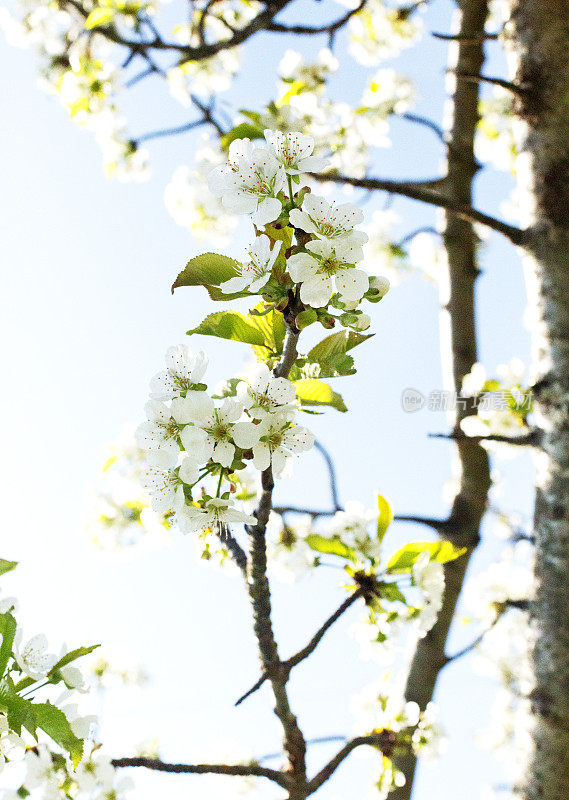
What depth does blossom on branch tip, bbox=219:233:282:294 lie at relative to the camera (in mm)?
733

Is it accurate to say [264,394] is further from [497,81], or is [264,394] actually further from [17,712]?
[497,81]

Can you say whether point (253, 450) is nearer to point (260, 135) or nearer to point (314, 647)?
point (314, 647)

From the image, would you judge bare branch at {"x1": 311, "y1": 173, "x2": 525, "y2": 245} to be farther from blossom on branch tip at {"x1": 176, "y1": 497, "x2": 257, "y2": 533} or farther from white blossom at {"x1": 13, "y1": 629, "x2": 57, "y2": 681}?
white blossom at {"x1": 13, "y1": 629, "x2": 57, "y2": 681}

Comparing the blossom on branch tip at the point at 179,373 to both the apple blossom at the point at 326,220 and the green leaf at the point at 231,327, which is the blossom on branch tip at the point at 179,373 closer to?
the green leaf at the point at 231,327

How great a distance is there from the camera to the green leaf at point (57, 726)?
0.98 m

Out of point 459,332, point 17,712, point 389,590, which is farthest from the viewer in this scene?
point 459,332

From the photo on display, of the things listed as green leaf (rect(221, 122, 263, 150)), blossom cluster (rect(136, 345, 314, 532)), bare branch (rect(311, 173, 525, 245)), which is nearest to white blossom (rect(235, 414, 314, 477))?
blossom cluster (rect(136, 345, 314, 532))

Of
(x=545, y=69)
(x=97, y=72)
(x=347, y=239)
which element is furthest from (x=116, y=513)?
(x=97, y=72)

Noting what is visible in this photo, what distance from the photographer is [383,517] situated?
133 centimetres

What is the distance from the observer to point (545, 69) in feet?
6.34

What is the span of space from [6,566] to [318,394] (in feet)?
2.19

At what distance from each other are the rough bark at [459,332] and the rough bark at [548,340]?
0.22 metres

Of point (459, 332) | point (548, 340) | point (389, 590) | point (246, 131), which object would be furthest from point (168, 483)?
point (459, 332)

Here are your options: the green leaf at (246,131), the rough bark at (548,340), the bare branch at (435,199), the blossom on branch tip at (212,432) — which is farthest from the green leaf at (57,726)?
the bare branch at (435,199)
